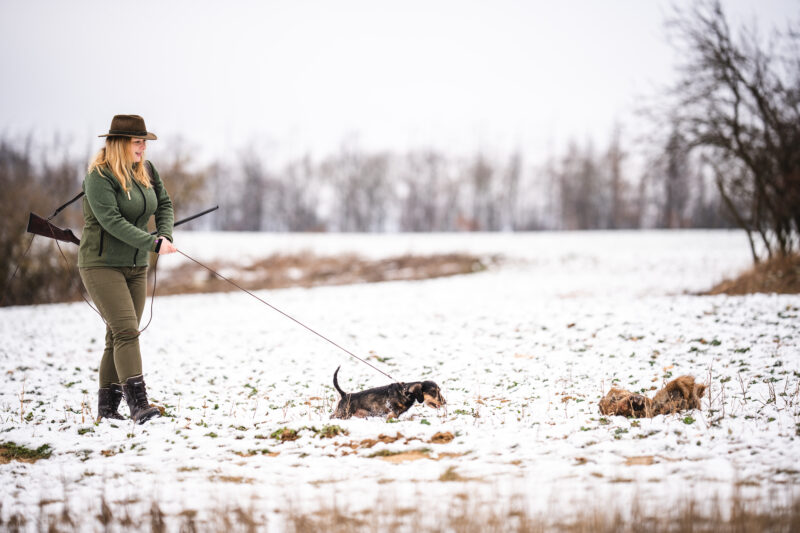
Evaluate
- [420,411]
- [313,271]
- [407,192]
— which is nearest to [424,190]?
[407,192]

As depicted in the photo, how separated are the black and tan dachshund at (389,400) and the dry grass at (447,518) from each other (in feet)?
5.90

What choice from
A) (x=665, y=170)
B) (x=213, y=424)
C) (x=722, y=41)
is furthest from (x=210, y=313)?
(x=722, y=41)

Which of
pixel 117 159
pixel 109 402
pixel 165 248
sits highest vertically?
pixel 117 159

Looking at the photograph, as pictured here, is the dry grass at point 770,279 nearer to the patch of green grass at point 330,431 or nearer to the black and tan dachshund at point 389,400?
the black and tan dachshund at point 389,400

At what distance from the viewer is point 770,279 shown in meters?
12.1

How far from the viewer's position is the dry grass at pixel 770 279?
459 inches

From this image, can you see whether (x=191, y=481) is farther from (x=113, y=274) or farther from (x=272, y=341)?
(x=272, y=341)

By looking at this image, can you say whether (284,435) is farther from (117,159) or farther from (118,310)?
(117,159)

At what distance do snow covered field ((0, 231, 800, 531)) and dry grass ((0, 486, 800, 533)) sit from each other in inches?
2.3

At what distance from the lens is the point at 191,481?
12.6ft

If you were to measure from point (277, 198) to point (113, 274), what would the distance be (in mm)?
62912

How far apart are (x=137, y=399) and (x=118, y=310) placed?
91cm

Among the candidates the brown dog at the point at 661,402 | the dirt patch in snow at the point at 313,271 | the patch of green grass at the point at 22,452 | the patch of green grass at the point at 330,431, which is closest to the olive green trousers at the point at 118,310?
the patch of green grass at the point at 22,452

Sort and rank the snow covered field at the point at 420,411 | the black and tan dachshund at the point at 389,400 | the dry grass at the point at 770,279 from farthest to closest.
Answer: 1. the dry grass at the point at 770,279
2. the black and tan dachshund at the point at 389,400
3. the snow covered field at the point at 420,411
